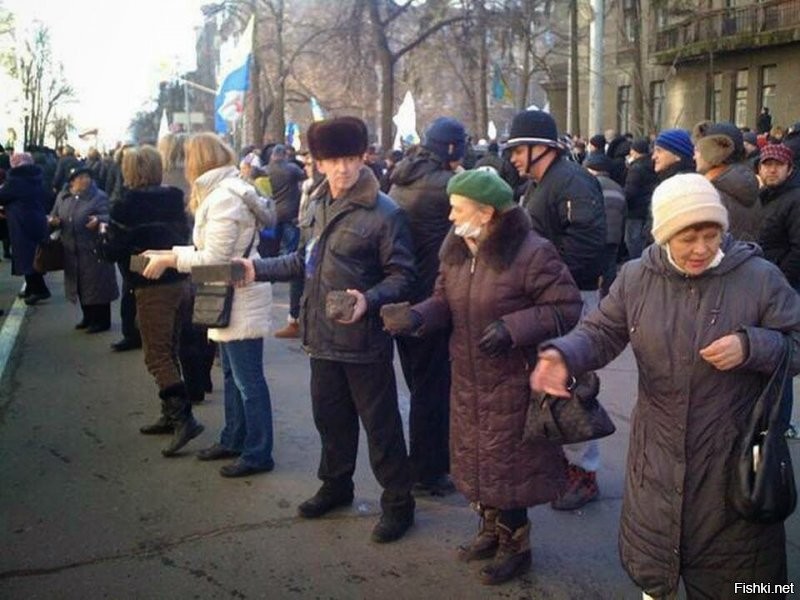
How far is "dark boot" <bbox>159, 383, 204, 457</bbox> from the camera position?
18.8 ft

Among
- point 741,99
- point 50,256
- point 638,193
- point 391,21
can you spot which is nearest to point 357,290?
point 50,256

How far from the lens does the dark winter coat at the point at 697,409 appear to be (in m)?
2.80

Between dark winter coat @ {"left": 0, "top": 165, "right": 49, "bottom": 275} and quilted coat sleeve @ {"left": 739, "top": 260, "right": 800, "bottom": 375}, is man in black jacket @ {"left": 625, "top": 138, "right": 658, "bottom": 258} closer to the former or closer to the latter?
dark winter coat @ {"left": 0, "top": 165, "right": 49, "bottom": 275}

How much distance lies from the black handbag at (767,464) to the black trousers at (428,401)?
2201 mm

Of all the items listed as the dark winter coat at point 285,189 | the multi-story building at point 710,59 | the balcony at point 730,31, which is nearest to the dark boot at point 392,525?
the dark winter coat at point 285,189

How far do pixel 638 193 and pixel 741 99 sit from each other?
24.5 meters

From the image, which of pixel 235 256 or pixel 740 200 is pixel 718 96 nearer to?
pixel 740 200

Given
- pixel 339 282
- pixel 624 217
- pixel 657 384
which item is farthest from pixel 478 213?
pixel 624 217

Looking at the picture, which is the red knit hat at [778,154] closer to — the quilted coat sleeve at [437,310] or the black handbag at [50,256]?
the quilted coat sleeve at [437,310]

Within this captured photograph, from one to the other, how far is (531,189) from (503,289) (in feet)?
4.10

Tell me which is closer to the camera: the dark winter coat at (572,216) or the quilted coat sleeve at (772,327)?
the quilted coat sleeve at (772,327)

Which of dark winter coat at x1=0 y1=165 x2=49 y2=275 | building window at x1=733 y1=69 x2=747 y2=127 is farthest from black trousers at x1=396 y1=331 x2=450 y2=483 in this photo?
building window at x1=733 y1=69 x2=747 y2=127

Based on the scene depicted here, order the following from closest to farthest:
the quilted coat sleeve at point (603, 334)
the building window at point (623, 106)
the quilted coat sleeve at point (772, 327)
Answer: the quilted coat sleeve at point (772, 327) < the quilted coat sleeve at point (603, 334) < the building window at point (623, 106)

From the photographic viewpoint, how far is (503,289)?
12.4 ft
